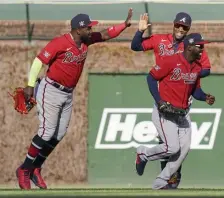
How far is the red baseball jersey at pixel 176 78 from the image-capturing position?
1230 cm

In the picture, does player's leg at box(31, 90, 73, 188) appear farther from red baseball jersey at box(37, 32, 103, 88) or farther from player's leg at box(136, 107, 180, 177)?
player's leg at box(136, 107, 180, 177)

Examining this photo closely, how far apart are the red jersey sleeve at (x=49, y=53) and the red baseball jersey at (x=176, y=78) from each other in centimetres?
113

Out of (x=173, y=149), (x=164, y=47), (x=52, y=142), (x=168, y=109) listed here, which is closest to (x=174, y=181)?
(x=173, y=149)

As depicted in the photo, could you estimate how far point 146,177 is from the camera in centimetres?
1614

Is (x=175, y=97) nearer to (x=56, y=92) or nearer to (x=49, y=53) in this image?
(x=56, y=92)

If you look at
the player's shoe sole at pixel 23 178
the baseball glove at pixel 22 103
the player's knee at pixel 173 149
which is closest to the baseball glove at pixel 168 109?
the player's knee at pixel 173 149

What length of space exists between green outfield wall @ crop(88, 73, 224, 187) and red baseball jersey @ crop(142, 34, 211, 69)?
3.63 m

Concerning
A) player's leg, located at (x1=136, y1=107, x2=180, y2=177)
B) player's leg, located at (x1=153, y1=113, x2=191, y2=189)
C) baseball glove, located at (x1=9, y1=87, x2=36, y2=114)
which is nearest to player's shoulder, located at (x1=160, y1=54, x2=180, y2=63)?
player's leg, located at (x1=136, y1=107, x2=180, y2=177)

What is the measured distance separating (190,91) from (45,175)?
4233mm

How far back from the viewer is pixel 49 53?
12.2 metres

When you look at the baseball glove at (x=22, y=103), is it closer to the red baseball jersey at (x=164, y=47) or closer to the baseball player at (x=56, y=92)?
the baseball player at (x=56, y=92)

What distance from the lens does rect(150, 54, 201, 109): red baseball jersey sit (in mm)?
12305

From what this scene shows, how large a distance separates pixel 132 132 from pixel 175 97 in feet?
12.4

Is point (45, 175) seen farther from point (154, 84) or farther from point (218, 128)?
point (154, 84)
